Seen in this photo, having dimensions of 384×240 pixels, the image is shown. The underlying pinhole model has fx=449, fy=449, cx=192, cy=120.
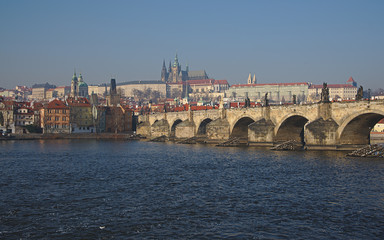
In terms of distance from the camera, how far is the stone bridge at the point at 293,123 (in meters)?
53.3

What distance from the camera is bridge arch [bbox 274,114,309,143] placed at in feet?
217

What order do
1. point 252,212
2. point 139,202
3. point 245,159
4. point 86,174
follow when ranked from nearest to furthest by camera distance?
1. point 252,212
2. point 139,202
3. point 86,174
4. point 245,159

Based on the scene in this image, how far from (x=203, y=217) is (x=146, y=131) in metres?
91.4

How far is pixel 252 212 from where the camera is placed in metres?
25.5

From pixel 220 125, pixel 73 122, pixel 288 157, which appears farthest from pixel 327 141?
pixel 73 122

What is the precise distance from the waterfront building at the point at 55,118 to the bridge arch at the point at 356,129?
76.7 m

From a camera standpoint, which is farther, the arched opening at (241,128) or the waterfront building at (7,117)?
the waterfront building at (7,117)

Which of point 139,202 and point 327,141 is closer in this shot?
point 139,202

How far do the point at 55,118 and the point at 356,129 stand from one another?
79.2 metres

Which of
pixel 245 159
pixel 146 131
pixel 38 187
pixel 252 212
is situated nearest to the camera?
pixel 252 212

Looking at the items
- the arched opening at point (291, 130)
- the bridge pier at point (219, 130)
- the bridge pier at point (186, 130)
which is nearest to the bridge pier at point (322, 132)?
the arched opening at point (291, 130)

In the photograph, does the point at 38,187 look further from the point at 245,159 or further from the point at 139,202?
the point at 245,159

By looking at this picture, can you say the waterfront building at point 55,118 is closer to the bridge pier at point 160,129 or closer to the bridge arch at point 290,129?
the bridge pier at point 160,129

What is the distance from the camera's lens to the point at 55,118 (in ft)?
369
